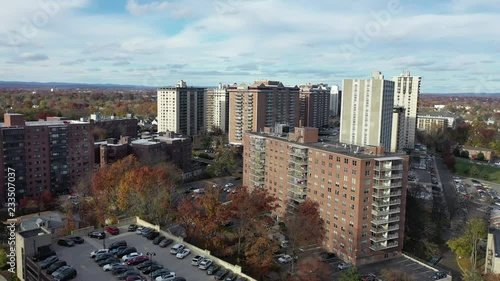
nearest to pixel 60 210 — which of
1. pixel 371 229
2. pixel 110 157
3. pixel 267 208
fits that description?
pixel 110 157

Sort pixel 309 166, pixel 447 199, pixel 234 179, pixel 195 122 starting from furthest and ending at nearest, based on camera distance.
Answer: pixel 195 122 < pixel 234 179 < pixel 447 199 < pixel 309 166

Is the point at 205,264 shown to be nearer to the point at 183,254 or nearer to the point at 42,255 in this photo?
the point at 183,254

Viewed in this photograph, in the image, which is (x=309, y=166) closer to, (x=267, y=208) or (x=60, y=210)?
(x=267, y=208)

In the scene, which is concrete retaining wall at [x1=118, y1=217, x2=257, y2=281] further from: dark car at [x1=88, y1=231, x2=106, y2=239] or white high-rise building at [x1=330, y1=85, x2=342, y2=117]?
white high-rise building at [x1=330, y1=85, x2=342, y2=117]

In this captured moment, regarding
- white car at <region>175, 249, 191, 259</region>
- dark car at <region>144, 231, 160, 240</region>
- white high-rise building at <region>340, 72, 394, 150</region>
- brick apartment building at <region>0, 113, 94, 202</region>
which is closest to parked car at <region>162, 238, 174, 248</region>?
dark car at <region>144, 231, 160, 240</region>

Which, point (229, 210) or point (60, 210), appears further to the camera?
point (60, 210)

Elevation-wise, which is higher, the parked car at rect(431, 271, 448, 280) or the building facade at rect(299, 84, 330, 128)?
the building facade at rect(299, 84, 330, 128)

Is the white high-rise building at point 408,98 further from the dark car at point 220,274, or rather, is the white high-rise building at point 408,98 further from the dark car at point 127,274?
the dark car at point 127,274
